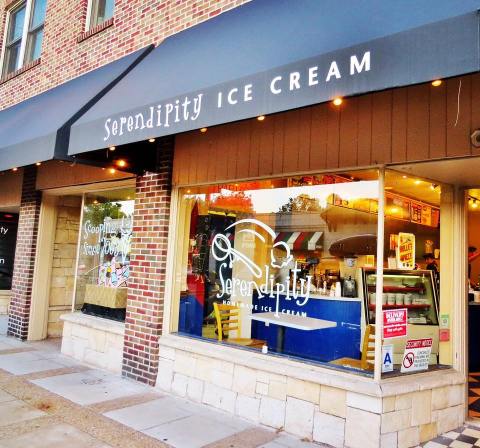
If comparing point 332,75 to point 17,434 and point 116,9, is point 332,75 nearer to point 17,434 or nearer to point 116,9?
point 17,434

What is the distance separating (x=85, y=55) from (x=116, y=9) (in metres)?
1.06

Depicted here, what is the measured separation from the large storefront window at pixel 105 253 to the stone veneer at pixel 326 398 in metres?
2.15

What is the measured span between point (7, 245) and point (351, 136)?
31.3ft

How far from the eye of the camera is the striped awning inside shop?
543 centimetres

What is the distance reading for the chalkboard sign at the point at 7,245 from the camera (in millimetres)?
10883

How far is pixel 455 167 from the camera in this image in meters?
4.23

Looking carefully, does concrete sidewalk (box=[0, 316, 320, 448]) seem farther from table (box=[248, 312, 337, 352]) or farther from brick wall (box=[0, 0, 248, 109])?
brick wall (box=[0, 0, 248, 109])

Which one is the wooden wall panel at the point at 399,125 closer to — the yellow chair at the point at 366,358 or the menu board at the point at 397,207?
the menu board at the point at 397,207

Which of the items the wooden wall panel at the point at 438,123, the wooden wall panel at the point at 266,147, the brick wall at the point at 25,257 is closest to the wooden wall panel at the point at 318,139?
the wooden wall panel at the point at 266,147

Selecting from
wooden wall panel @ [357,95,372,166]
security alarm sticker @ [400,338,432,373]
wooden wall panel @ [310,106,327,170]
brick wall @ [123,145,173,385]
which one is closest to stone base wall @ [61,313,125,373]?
brick wall @ [123,145,173,385]

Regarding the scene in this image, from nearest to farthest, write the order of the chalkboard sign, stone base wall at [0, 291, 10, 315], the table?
the table
the chalkboard sign
stone base wall at [0, 291, 10, 315]

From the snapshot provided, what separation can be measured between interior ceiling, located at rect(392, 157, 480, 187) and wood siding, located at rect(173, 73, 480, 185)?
0.63 feet

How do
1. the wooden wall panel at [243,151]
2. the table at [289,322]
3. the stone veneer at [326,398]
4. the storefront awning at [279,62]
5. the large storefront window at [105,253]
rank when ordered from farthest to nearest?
the large storefront window at [105,253] < the wooden wall panel at [243,151] < the table at [289,322] < the stone veneer at [326,398] < the storefront awning at [279,62]

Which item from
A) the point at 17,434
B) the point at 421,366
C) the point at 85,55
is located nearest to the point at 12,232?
the point at 85,55
